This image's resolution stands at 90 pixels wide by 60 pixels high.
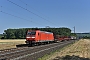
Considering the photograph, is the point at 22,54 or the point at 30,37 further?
the point at 30,37

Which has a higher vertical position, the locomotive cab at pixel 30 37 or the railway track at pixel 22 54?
the locomotive cab at pixel 30 37

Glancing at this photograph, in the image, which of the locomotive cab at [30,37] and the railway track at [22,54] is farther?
the locomotive cab at [30,37]

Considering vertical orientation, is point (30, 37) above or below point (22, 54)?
above

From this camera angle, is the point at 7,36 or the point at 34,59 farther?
the point at 7,36

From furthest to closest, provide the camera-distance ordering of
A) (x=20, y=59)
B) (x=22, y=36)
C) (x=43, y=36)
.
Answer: (x=22, y=36), (x=43, y=36), (x=20, y=59)

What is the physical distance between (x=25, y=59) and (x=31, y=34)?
2969cm

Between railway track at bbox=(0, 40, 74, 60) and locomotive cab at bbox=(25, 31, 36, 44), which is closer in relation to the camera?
railway track at bbox=(0, 40, 74, 60)

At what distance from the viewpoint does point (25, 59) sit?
20.8 m

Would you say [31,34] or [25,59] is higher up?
[31,34]

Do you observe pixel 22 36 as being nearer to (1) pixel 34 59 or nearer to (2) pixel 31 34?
(2) pixel 31 34

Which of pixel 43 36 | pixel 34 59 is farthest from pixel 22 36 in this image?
pixel 34 59

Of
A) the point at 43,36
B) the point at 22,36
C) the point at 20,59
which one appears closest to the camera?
the point at 20,59

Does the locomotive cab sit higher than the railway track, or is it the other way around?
the locomotive cab

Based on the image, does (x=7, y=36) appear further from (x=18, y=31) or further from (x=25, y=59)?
(x=25, y=59)
